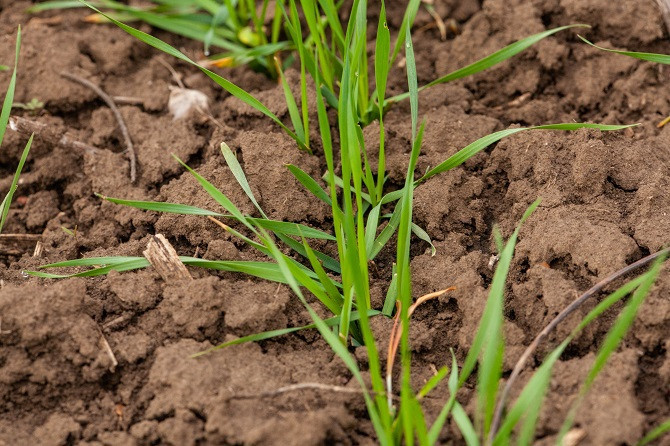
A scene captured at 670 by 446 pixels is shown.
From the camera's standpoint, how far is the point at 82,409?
166 cm

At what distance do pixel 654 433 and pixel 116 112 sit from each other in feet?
5.76

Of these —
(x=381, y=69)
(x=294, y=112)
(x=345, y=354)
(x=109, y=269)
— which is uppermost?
(x=381, y=69)

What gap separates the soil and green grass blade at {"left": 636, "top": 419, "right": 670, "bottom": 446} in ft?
0.07

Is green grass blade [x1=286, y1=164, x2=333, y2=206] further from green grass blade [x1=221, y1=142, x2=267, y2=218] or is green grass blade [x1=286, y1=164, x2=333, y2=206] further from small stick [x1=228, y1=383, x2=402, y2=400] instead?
small stick [x1=228, y1=383, x2=402, y2=400]

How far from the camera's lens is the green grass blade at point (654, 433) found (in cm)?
131

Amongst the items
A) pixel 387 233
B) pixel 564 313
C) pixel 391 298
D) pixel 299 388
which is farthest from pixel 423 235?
pixel 299 388

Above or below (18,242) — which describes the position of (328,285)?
above

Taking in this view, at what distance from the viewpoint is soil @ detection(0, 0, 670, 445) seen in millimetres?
1572

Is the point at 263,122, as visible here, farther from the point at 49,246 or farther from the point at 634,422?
the point at 634,422

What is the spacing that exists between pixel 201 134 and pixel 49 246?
0.55 m

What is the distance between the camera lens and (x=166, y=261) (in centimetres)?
182

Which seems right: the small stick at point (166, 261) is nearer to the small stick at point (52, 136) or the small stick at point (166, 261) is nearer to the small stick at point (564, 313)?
the small stick at point (52, 136)

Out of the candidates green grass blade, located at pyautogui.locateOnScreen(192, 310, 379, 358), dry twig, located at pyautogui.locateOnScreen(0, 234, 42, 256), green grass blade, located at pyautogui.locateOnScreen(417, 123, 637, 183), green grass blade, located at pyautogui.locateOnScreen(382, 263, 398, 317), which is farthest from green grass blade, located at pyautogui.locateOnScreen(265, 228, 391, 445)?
dry twig, located at pyautogui.locateOnScreen(0, 234, 42, 256)

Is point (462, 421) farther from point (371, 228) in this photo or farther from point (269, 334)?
point (371, 228)
